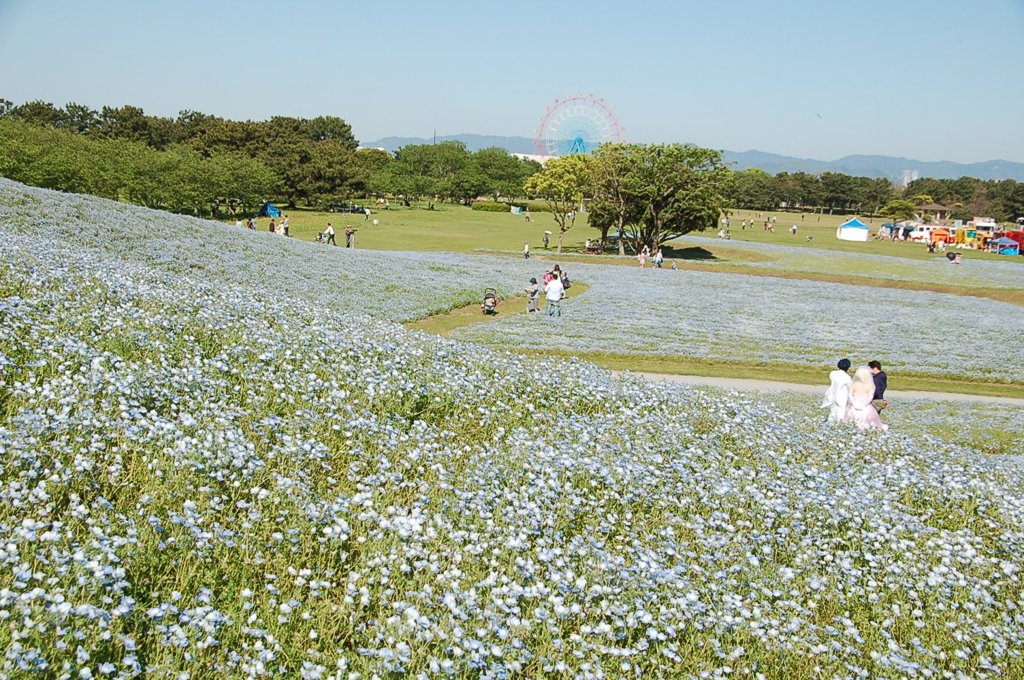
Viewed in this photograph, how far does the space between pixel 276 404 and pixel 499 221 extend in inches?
4089

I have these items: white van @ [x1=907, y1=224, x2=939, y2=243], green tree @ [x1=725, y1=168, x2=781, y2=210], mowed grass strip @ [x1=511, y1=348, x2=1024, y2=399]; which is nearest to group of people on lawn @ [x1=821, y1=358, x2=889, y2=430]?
mowed grass strip @ [x1=511, y1=348, x2=1024, y2=399]

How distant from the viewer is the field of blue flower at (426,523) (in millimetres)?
5938

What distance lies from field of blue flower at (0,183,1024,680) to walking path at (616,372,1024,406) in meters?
10.5

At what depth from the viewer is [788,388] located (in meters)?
25.0

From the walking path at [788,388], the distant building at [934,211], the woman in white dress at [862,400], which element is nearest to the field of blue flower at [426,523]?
the woman in white dress at [862,400]

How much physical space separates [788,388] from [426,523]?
1972 centimetres

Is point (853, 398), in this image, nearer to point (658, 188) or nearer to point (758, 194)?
point (658, 188)

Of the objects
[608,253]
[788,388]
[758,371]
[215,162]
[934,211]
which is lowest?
[788,388]

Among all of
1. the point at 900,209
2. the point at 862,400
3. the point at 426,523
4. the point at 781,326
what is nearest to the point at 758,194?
the point at 900,209

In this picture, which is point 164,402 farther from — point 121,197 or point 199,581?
point 121,197

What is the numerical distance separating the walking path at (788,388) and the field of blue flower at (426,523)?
10.5m

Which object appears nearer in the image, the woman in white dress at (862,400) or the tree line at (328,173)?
the woman in white dress at (862,400)

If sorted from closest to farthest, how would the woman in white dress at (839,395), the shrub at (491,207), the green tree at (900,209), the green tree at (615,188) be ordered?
the woman in white dress at (839,395) → the green tree at (615,188) → the shrub at (491,207) → the green tree at (900,209)

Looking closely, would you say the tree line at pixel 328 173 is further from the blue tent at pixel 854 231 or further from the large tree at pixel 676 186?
the blue tent at pixel 854 231
